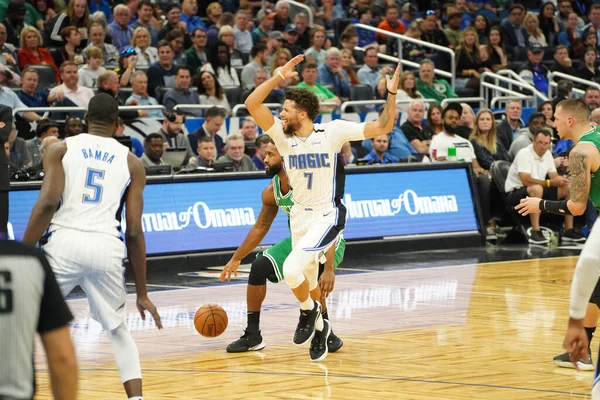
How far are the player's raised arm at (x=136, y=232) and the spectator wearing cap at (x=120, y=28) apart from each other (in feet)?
39.1

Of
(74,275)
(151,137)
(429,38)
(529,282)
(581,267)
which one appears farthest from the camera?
(429,38)

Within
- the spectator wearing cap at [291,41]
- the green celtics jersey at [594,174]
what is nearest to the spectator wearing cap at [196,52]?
the spectator wearing cap at [291,41]

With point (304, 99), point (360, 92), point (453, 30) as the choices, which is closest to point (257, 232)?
point (304, 99)

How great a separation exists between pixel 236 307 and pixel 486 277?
354 cm

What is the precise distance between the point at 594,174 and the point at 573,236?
9664 mm

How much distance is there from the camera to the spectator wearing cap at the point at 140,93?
16.2m

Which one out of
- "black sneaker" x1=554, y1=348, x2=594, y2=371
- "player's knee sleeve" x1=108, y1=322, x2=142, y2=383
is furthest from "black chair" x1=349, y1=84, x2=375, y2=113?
"player's knee sleeve" x1=108, y1=322, x2=142, y2=383

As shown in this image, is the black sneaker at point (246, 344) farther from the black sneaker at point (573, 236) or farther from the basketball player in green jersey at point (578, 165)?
the black sneaker at point (573, 236)

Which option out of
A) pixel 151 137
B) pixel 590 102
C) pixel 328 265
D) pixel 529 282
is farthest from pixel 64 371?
pixel 590 102

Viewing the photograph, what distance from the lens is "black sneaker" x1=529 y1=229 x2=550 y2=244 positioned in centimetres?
1689

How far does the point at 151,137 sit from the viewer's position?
14.7 meters

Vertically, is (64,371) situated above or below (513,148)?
above

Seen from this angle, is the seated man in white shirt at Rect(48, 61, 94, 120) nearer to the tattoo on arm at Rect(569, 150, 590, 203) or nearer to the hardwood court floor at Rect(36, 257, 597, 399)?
the hardwood court floor at Rect(36, 257, 597, 399)

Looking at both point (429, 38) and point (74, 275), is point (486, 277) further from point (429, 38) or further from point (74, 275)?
point (429, 38)
